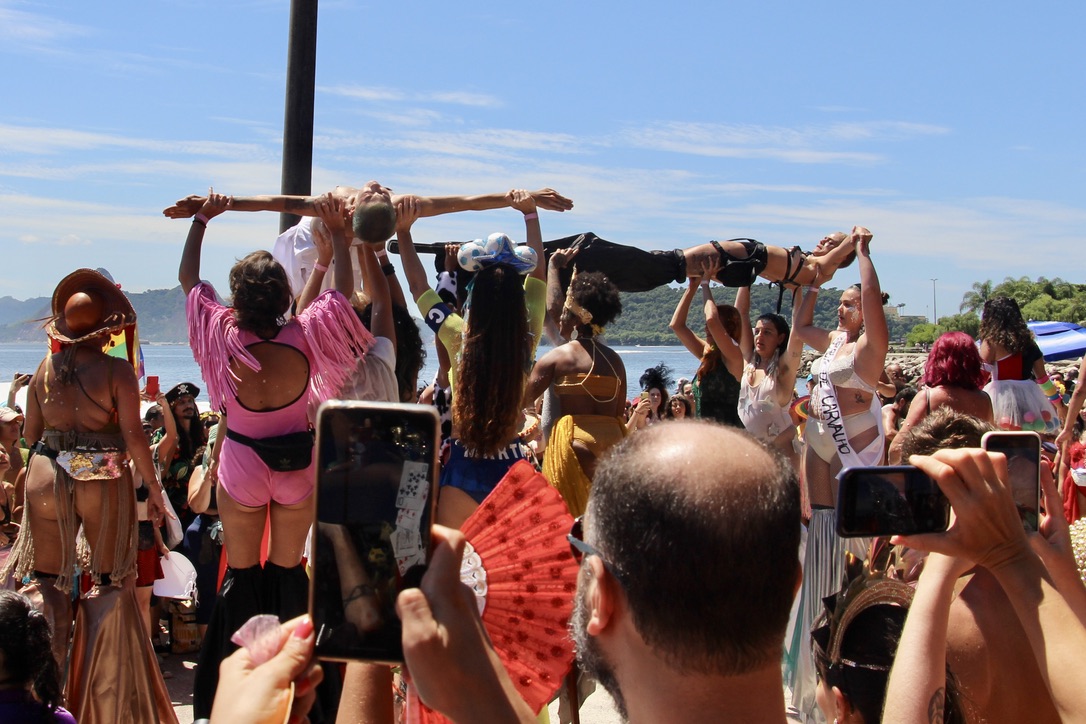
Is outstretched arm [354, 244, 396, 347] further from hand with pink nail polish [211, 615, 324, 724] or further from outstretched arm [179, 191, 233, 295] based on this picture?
hand with pink nail polish [211, 615, 324, 724]

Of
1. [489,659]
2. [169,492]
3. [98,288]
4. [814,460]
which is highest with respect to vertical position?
[98,288]

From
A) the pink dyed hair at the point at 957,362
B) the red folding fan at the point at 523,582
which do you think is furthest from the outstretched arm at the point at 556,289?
the red folding fan at the point at 523,582

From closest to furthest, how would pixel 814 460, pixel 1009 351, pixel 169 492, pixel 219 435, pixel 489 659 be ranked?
1. pixel 489 659
2. pixel 219 435
3. pixel 814 460
4. pixel 169 492
5. pixel 1009 351

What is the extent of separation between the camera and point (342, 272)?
404 cm

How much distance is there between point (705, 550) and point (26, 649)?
2454 millimetres

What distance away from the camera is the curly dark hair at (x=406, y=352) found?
4828mm

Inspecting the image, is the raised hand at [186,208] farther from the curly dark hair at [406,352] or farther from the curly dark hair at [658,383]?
the curly dark hair at [658,383]

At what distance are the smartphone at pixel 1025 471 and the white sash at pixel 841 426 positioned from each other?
10.8 feet

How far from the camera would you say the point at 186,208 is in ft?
13.6

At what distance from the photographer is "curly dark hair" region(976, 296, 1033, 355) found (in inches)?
286

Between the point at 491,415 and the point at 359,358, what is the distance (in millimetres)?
596

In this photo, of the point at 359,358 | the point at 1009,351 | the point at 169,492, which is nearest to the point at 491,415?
the point at 359,358

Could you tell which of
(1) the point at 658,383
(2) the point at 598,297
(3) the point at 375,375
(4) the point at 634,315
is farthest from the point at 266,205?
(4) the point at 634,315

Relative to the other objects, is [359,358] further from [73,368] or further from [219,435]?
Answer: [73,368]
